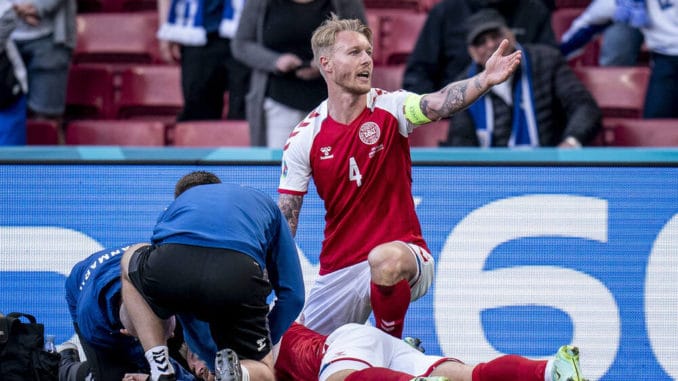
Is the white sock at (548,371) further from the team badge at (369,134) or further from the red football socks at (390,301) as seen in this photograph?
the team badge at (369,134)

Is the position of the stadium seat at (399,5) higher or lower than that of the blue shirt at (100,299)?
higher

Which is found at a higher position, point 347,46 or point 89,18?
point 347,46

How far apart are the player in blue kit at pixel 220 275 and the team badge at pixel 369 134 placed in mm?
588

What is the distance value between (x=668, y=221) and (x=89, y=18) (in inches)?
215

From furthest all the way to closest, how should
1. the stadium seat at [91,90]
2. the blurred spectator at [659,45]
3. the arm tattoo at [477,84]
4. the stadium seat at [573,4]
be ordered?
1. the stadium seat at [573,4]
2. the stadium seat at [91,90]
3. the blurred spectator at [659,45]
4. the arm tattoo at [477,84]

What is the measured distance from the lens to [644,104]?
8.38m

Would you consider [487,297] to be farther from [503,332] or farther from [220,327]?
[220,327]

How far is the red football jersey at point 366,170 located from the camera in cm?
583

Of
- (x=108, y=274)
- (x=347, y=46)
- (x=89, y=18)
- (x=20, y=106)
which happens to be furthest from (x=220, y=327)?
(x=89, y=18)

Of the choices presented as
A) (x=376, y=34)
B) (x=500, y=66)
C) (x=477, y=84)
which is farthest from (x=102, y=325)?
(x=376, y=34)

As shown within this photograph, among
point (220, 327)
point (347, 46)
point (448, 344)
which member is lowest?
point (448, 344)

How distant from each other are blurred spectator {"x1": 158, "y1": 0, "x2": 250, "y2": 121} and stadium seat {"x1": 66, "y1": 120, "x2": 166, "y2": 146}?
0.27 metres

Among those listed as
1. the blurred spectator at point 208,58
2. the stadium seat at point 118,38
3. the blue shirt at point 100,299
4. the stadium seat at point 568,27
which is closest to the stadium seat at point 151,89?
the stadium seat at point 118,38

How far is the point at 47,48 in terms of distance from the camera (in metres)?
8.80
